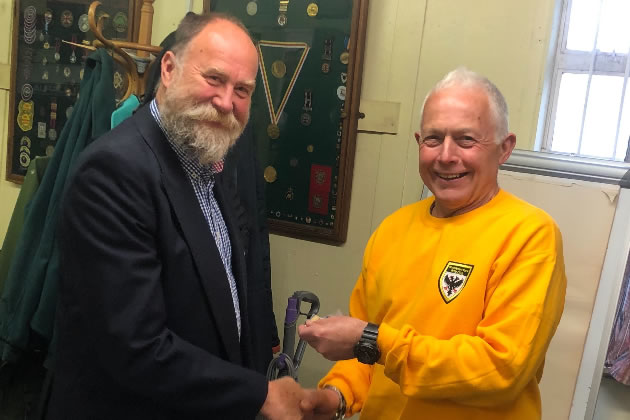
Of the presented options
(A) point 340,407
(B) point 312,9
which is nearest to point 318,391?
(A) point 340,407

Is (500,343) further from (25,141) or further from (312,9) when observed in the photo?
(25,141)

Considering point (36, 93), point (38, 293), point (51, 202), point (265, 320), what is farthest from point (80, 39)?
point (265, 320)

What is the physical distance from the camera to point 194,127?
4.36 ft

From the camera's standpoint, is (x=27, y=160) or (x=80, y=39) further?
(x=27, y=160)

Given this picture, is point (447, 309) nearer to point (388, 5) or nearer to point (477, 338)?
point (477, 338)

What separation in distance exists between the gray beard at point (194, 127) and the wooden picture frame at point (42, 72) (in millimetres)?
1459

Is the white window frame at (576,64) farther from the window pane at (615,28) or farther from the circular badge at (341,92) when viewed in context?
the circular badge at (341,92)

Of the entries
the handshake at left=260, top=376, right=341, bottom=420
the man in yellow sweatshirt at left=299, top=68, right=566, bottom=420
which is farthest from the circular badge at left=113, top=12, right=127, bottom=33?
the handshake at left=260, top=376, right=341, bottom=420

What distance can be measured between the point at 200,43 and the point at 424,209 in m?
0.66

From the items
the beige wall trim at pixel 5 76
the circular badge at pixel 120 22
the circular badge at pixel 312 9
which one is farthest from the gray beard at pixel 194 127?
the beige wall trim at pixel 5 76

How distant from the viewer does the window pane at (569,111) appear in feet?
6.67

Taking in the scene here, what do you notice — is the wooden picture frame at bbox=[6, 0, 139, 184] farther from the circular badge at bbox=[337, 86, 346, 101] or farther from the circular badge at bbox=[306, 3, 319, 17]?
the circular badge at bbox=[337, 86, 346, 101]

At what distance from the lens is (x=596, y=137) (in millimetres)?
2021

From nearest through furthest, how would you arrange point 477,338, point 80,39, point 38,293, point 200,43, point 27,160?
point 477,338 → point 200,43 → point 38,293 → point 80,39 → point 27,160
